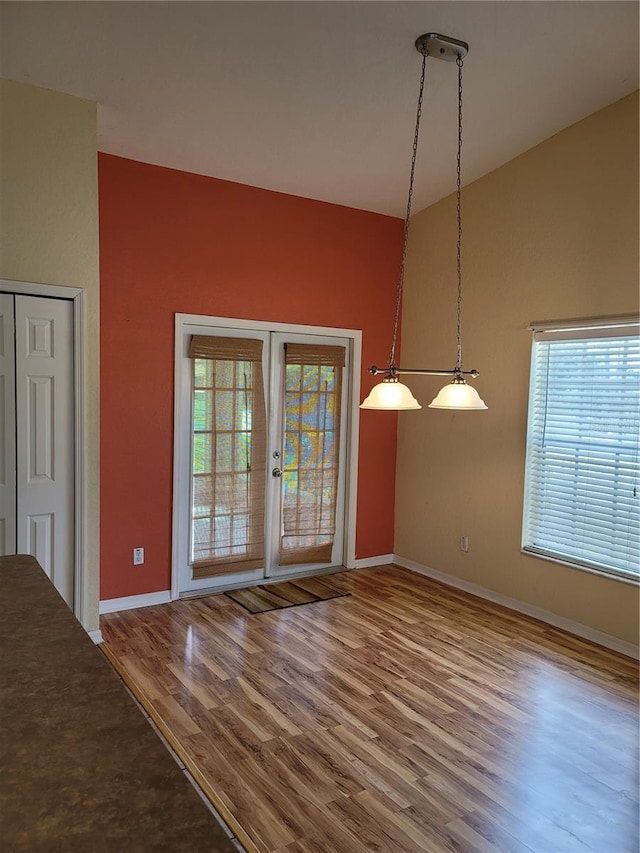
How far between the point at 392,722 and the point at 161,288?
314 centimetres

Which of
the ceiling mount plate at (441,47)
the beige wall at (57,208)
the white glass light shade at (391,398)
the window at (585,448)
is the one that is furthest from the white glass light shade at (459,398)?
the beige wall at (57,208)

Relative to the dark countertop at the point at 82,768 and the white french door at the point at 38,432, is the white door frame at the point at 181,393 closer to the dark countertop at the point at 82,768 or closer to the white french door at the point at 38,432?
the white french door at the point at 38,432

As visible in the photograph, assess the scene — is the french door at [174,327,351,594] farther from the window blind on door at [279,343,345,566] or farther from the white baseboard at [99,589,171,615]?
the white baseboard at [99,589,171,615]

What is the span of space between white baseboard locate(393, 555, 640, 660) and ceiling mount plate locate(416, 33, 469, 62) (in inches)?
140

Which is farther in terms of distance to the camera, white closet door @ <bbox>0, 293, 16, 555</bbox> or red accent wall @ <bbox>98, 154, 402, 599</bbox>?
red accent wall @ <bbox>98, 154, 402, 599</bbox>

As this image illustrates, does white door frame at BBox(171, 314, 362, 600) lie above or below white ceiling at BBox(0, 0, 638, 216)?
below

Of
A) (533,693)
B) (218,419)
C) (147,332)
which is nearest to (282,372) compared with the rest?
(218,419)

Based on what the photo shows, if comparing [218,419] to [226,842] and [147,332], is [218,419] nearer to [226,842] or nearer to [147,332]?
[147,332]

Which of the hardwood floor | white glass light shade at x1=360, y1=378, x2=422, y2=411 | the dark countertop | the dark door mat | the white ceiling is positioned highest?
the white ceiling

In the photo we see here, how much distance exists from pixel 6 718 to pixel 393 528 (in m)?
5.06

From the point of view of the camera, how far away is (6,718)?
2.98 ft

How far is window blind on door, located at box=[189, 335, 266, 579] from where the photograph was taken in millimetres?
4613

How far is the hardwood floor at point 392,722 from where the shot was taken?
7.54ft

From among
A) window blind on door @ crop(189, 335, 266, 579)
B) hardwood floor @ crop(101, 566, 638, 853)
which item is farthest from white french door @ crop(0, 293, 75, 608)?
window blind on door @ crop(189, 335, 266, 579)
